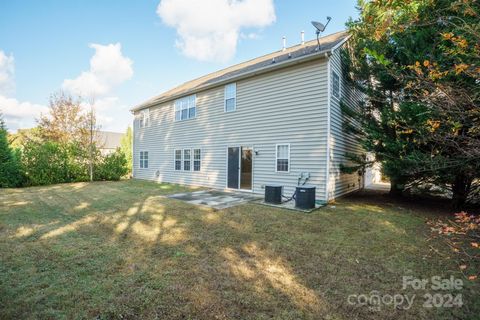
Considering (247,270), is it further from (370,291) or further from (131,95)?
(131,95)

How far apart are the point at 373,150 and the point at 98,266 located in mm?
8387

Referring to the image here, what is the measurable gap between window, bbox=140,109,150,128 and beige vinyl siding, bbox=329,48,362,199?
12446mm

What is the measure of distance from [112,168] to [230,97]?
1047 cm

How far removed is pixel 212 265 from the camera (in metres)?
3.43

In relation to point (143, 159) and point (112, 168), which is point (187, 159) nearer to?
point (143, 159)

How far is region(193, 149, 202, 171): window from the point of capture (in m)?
12.0

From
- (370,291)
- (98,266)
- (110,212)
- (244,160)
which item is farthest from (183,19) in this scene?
(370,291)

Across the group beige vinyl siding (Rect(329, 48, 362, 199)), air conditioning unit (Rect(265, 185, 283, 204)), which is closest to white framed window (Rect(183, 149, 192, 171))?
air conditioning unit (Rect(265, 185, 283, 204))

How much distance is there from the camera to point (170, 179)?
13906 mm

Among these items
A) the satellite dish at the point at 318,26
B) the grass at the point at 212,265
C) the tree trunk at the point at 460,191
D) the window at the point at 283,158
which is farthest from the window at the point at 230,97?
the tree trunk at the point at 460,191

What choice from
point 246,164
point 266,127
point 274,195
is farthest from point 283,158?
point 246,164

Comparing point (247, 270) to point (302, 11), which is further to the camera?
point (302, 11)

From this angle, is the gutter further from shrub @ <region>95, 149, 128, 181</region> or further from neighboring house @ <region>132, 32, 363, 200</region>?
shrub @ <region>95, 149, 128, 181</region>

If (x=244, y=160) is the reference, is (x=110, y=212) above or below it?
below
